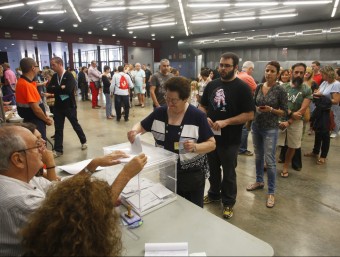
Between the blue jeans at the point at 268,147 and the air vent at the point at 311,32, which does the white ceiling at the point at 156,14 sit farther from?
the blue jeans at the point at 268,147

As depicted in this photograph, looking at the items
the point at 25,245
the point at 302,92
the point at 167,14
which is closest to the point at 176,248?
the point at 25,245

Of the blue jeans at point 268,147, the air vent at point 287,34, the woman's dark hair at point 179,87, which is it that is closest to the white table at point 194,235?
the woman's dark hair at point 179,87

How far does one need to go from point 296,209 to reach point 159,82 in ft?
9.97

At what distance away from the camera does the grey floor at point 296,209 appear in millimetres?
2270

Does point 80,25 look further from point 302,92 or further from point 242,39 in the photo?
point 302,92

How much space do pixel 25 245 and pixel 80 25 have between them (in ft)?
40.5

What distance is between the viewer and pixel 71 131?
6301 millimetres

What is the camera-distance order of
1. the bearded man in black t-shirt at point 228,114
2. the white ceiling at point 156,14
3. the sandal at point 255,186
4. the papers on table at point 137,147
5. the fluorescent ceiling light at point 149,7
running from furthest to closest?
1. the fluorescent ceiling light at point 149,7
2. the white ceiling at point 156,14
3. the sandal at point 255,186
4. the bearded man in black t-shirt at point 228,114
5. the papers on table at point 137,147

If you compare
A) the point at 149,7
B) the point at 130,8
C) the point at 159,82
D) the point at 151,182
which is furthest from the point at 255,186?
the point at 130,8

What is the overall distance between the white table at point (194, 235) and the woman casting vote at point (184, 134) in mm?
390

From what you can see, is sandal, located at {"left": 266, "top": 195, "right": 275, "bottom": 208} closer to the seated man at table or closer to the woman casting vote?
the woman casting vote

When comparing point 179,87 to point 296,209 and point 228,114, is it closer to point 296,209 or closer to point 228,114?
point 228,114

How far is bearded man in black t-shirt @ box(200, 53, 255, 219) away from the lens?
2.38 metres

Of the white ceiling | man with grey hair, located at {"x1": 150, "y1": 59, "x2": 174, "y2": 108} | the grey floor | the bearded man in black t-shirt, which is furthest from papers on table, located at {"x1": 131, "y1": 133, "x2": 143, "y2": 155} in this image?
the white ceiling
